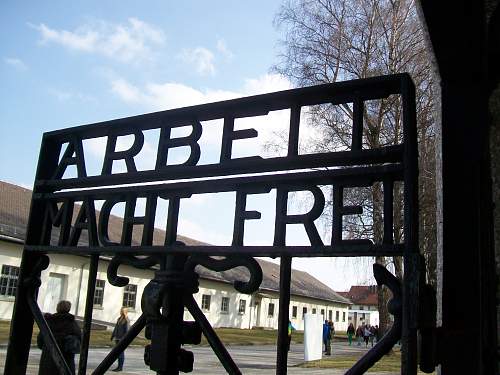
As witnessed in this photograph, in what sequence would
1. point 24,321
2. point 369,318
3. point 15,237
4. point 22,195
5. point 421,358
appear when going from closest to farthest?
point 421,358
point 24,321
point 15,237
point 22,195
point 369,318

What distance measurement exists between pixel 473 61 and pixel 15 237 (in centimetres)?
2411

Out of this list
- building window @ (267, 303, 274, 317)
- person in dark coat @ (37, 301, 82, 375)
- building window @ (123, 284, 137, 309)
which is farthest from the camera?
building window @ (267, 303, 274, 317)

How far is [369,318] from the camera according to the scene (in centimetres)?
7112

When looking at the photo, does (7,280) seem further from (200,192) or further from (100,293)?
(200,192)

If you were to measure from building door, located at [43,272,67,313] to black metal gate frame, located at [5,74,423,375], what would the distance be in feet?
79.2

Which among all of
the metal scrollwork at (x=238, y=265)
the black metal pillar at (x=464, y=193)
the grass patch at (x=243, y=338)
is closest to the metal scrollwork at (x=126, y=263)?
the metal scrollwork at (x=238, y=265)

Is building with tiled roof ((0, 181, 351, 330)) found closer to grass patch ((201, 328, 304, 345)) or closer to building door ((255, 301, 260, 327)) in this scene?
building door ((255, 301, 260, 327))

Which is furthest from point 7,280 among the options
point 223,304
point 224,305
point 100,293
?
point 224,305

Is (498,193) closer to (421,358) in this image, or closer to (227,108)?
(421,358)

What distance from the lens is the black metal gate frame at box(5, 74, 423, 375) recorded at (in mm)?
1484

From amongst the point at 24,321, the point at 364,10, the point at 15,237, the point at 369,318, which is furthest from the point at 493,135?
the point at 369,318

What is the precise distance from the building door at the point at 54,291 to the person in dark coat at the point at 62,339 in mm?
20341

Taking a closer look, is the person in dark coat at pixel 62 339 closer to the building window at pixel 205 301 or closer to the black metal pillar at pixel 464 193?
the black metal pillar at pixel 464 193

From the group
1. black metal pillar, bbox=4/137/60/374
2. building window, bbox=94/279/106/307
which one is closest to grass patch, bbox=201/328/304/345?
building window, bbox=94/279/106/307
